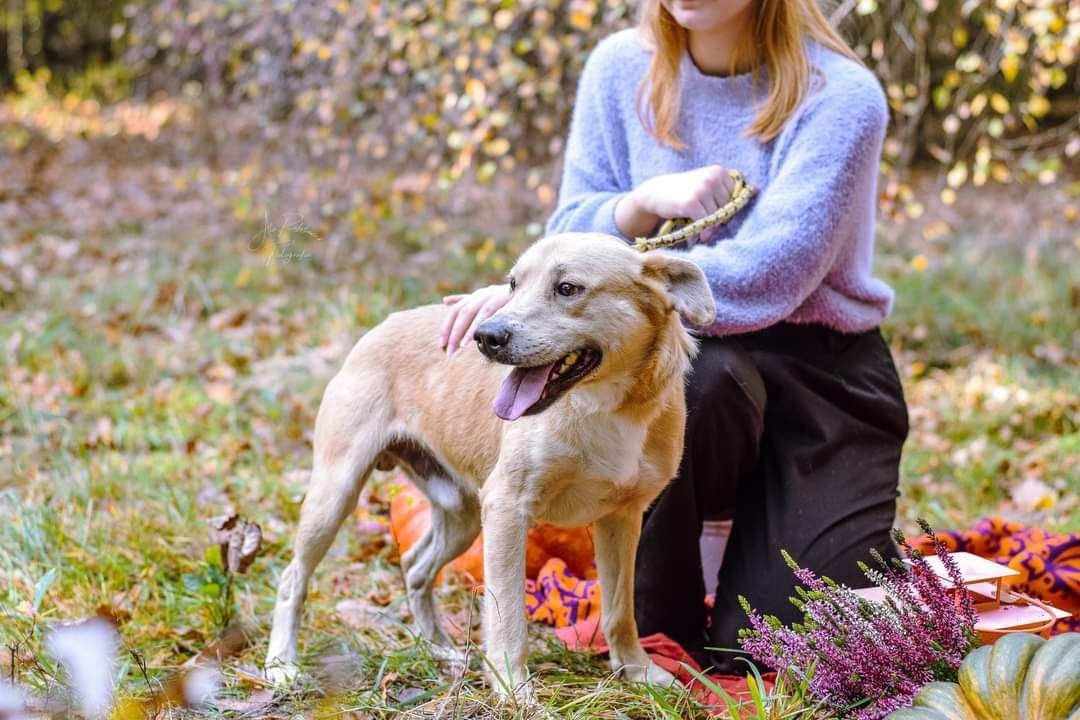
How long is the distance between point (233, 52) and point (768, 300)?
4.89 meters

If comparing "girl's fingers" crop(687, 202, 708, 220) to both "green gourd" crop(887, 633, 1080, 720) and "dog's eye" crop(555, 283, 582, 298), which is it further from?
"green gourd" crop(887, 633, 1080, 720)

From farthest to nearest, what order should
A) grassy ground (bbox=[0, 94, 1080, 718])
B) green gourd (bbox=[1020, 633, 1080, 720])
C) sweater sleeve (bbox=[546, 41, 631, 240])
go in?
sweater sleeve (bbox=[546, 41, 631, 240]) → grassy ground (bbox=[0, 94, 1080, 718]) → green gourd (bbox=[1020, 633, 1080, 720])

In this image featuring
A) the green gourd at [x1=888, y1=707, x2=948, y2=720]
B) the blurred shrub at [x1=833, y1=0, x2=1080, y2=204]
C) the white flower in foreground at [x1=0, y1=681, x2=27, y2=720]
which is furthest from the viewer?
the blurred shrub at [x1=833, y1=0, x2=1080, y2=204]

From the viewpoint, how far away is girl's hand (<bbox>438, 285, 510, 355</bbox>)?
236 centimetres

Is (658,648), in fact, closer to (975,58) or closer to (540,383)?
(540,383)

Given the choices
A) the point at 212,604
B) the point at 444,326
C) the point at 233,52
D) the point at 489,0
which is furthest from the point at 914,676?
the point at 233,52

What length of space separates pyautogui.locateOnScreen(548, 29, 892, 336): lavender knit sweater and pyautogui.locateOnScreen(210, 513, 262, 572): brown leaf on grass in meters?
1.17

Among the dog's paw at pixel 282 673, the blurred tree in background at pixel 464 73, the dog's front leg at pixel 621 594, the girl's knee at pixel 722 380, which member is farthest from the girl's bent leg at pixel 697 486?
the blurred tree in background at pixel 464 73

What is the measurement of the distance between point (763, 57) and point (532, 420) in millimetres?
1322

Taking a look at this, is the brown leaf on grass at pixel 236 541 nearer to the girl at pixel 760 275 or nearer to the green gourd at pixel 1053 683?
the girl at pixel 760 275

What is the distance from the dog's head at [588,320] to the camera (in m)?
2.11

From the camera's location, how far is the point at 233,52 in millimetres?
6570

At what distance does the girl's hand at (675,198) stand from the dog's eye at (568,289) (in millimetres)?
601

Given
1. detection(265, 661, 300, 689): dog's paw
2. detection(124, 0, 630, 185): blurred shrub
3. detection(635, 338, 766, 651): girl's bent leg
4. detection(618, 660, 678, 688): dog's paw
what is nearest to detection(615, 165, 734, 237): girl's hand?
detection(635, 338, 766, 651): girl's bent leg
